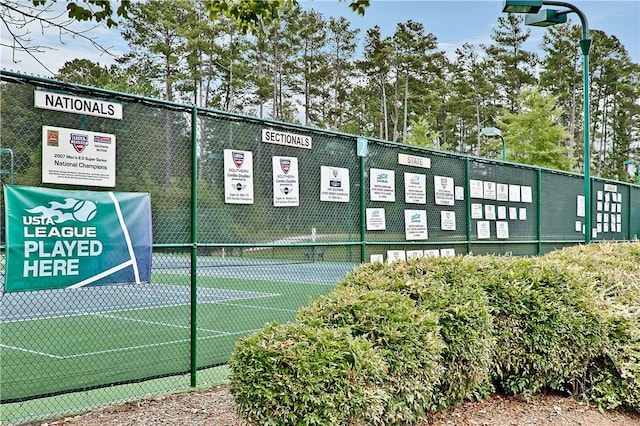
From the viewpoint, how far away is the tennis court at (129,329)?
630 centimetres

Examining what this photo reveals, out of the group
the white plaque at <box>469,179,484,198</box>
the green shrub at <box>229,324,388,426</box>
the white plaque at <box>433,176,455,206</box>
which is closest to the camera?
the green shrub at <box>229,324,388,426</box>

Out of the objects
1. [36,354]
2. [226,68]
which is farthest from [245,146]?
[226,68]

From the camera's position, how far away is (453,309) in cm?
487

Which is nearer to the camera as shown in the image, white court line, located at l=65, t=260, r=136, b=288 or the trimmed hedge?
the trimmed hedge

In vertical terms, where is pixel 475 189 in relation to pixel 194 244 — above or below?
above

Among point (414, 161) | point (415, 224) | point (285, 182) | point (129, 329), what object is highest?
point (414, 161)

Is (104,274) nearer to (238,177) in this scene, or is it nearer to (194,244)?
(194,244)

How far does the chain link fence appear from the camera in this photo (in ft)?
18.1

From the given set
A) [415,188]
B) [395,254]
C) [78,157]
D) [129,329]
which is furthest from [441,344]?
[129,329]

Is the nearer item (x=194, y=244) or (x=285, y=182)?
(x=194, y=244)

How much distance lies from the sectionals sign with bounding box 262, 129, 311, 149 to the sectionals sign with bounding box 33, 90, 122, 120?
6.34 feet

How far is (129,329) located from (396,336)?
25.2 ft

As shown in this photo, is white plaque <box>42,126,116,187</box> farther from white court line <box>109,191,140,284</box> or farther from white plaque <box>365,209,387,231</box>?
white plaque <box>365,209,387,231</box>

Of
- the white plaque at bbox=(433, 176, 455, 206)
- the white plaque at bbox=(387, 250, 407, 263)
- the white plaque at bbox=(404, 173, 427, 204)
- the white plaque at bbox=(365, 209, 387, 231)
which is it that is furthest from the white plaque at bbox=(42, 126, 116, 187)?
the white plaque at bbox=(433, 176, 455, 206)
